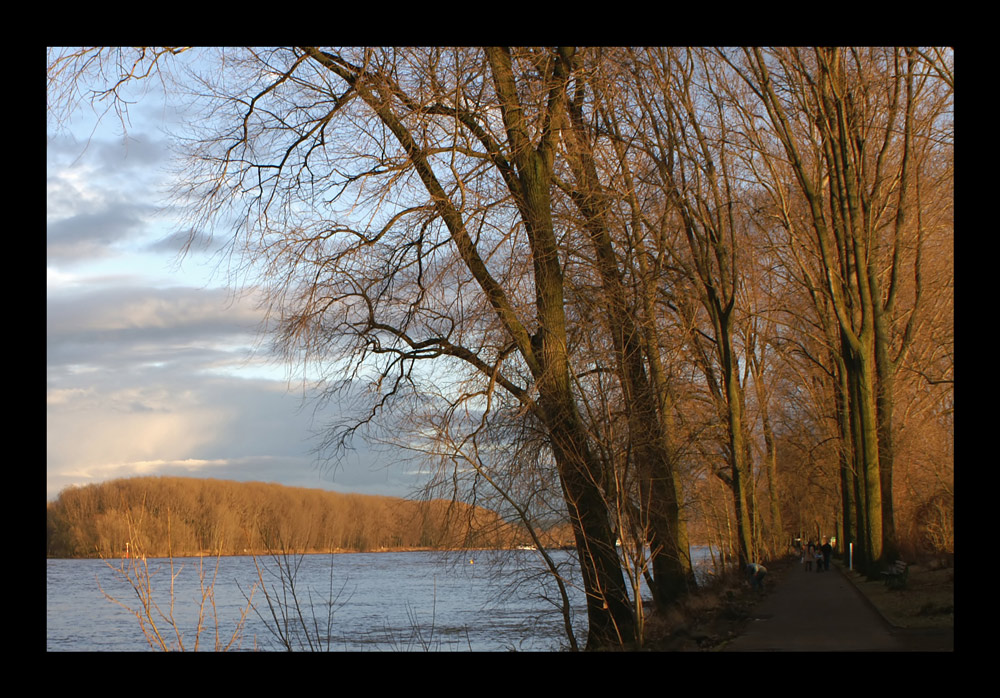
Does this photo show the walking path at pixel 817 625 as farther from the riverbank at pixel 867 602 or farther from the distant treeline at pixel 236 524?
the distant treeline at pixel 236 524

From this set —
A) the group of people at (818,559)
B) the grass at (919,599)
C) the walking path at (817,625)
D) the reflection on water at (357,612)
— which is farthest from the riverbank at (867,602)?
the group of people at (818,559)

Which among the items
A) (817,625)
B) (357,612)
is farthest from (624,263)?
(357,612)

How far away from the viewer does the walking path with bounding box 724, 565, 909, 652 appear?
13.9 meters

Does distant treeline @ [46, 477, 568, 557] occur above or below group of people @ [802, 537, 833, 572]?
above

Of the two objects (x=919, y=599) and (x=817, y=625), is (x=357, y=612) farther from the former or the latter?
(x=817, y=625)

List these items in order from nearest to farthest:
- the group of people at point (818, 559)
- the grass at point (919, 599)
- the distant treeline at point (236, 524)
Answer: the distant treeline at point (236, 524)
the grass at point (919, 599)
the group of people at point (818, 559)

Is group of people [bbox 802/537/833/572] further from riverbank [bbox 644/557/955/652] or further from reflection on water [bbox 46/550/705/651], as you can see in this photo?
riverbank [bbox 644/557/955/652]

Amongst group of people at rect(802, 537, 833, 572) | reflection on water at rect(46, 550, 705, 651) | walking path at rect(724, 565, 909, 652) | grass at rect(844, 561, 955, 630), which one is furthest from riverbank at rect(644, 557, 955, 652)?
group of people at rect(802, 537, 833, 572)

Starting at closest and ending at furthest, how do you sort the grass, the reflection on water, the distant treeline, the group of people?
the distant treeline < the reflection on water < the grass < the group of people

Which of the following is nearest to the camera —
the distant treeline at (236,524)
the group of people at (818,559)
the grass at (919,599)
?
the distant treeline at (236,524)

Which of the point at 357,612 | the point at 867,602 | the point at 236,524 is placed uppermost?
the point at 236,524

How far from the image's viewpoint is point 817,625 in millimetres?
16984

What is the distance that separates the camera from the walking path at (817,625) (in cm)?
1389

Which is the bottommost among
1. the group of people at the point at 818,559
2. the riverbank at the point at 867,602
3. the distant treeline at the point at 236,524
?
the group of people at the point at 818,559
